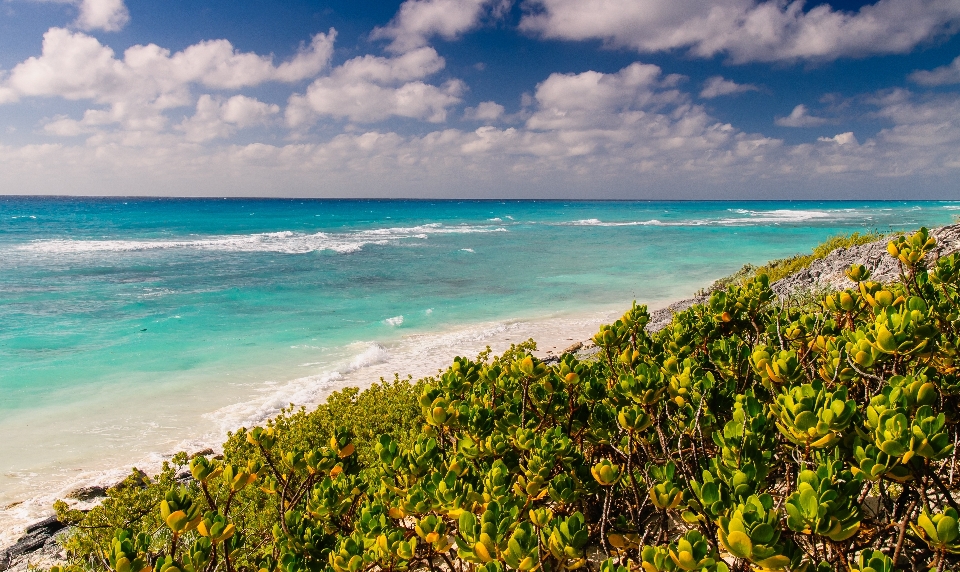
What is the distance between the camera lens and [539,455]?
194cm

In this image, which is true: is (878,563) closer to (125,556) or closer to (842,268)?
(125,556)

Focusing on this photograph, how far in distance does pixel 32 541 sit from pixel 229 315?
11.1 m

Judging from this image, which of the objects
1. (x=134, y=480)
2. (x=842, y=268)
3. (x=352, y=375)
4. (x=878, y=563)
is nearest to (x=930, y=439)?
(x=878, y=563)

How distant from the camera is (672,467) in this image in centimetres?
175

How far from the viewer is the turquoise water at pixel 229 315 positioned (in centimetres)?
905

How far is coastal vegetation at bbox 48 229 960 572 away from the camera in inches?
57.5

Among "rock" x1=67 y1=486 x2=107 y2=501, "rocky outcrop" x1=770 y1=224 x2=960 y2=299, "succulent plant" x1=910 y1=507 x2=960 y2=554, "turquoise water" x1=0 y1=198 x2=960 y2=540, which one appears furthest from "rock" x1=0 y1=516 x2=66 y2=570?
"rocky outcrop" x1=770 y1=224 x2=960 y2=299

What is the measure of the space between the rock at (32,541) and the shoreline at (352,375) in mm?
120

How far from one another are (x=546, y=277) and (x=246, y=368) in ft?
46.2

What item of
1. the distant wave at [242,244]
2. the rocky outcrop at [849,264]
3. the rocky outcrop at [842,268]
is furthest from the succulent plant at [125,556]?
the distant wave at [242,244]

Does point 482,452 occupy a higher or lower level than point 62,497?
higher

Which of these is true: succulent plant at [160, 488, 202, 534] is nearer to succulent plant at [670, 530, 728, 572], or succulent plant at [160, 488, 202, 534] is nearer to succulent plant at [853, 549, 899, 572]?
succulent plant at [670, 530, 728, 572]

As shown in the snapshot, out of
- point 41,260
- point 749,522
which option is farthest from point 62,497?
point 41,260

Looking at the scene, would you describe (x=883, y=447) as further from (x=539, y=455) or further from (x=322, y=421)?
(x=322, y=421)
